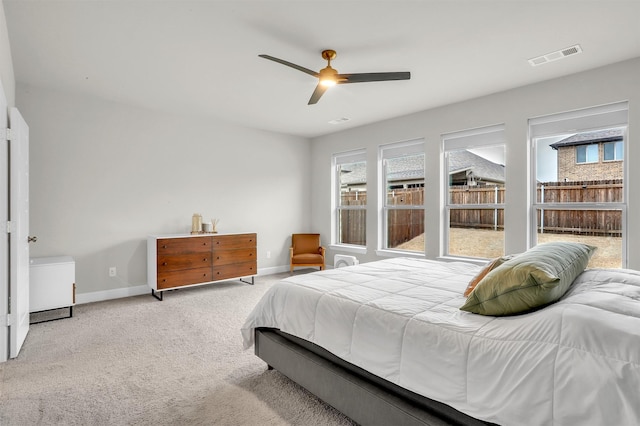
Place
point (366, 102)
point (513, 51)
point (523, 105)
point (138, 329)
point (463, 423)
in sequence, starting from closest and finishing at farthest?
point (463, 423)
point (513, 51)
point (138, 329)
point (523, 105)
point (366, 102)

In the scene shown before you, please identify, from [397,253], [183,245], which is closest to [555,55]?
[397,253]

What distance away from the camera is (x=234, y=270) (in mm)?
5121

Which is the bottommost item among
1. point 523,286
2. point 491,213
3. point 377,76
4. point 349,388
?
point 349,388

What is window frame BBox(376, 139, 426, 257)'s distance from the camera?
5.23m

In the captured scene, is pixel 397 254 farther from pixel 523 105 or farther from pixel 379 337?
pixel 379 337

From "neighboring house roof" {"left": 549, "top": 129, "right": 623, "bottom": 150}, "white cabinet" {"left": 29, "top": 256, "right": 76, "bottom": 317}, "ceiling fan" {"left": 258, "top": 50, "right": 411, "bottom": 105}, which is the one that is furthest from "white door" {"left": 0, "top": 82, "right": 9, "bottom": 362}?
"neighboring house roof" {"left": 549, "top": 129, "right": 623, "bottom": 150}

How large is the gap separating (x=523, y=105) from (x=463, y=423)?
12.4 ft

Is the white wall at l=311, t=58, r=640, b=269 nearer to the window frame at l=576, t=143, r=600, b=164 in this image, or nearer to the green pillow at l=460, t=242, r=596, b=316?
the window frame at l=576, t=143, r=600, b=164

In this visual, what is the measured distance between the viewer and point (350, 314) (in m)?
1.89

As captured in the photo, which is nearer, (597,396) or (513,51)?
(597,396)

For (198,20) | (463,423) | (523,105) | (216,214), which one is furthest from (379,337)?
(216,214)

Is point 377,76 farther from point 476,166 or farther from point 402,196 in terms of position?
point 402,196

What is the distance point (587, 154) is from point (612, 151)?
209mm

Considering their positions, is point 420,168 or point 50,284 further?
point 420,168
